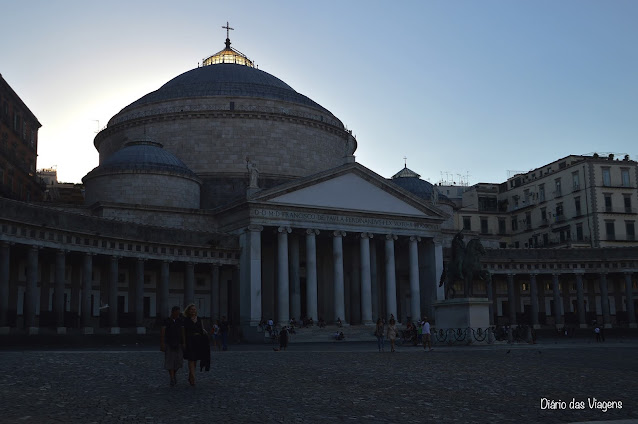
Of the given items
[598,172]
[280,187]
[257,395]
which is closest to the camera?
[257,395]

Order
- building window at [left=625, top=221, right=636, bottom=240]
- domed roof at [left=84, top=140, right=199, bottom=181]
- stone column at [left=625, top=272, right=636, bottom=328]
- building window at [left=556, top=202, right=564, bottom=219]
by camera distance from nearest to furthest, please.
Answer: domed roof at [left=84, top=140, right=199, bottom=181]
stone column at [left=625, top=272, right=636, bottom=328]
building window at [left=625, top=221, right=636, bottom=240]
building window at [left=556, top=202, right=564, bottom=219]

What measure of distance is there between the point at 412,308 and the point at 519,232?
3286cm

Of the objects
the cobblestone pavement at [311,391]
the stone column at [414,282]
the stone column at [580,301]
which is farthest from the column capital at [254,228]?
the stone column at [580,301]

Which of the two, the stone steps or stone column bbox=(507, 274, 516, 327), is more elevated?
stone column bbox=(507, 274, 516, 327)

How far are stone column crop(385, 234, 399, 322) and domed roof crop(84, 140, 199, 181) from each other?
1717 cm

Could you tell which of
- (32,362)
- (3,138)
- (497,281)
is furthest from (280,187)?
(32,362)

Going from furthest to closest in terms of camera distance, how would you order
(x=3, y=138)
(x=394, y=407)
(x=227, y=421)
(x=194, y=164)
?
(x=194, y=164)
(x=3, y=138)
(x=394, y=407)
(x=227, y=421)

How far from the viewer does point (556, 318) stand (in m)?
69.1

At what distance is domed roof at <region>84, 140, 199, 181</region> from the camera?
6072 centimetres

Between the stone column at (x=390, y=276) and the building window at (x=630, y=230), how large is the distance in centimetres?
3137

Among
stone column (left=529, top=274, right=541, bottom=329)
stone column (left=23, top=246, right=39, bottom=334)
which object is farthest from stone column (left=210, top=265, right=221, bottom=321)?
stone column (left=529, top=274, right=541, bottom=329)

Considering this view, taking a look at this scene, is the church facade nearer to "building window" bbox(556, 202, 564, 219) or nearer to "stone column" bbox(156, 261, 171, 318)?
"stone column" bbox(156, 261, 171, 318)

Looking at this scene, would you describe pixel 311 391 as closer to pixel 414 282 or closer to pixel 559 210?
pixel 414 282

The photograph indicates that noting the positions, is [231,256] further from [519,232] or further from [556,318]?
[519,232]
